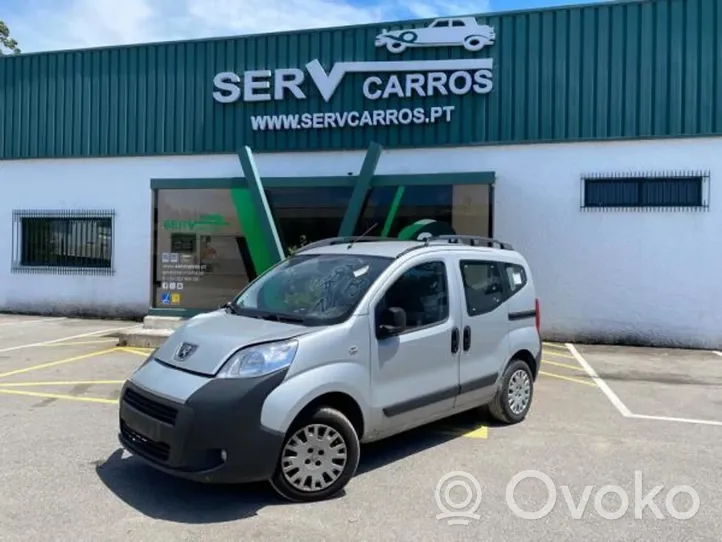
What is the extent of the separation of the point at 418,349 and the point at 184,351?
1.82 metres

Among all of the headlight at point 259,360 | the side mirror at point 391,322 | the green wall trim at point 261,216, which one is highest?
the green wall trim at point 261,216

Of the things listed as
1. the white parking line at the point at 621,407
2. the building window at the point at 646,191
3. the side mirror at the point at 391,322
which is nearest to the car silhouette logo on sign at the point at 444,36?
the building window at the point at 646,191

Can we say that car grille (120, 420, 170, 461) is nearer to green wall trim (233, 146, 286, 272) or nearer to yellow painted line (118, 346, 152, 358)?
yellow painted line (118, 346, 152, 358)

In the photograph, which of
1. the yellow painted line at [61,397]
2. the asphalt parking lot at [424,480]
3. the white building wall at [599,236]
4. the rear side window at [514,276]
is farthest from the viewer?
the white building wall at [599,236]

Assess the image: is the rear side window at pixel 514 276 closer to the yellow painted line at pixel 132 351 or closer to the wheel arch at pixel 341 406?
the wheel arch at pixel 341 406

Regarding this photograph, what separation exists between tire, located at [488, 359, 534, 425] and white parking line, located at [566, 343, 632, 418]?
125cm

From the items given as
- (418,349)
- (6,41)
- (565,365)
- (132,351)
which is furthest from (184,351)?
(6,41)

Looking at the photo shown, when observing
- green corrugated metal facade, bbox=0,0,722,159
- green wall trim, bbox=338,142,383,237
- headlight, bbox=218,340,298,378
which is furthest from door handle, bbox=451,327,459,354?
green corrugated metal facade, bbox=0,0,722,159

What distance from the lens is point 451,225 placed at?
12.6 m

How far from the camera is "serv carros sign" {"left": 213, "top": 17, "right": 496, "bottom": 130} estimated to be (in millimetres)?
13047

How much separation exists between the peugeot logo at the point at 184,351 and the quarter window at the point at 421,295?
1.40m

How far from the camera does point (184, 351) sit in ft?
14.3

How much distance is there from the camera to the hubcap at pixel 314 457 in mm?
4094

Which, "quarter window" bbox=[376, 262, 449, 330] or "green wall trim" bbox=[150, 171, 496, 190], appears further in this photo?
"green wall trim" bbox=[150, 171, 496, 190]
